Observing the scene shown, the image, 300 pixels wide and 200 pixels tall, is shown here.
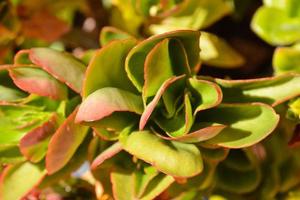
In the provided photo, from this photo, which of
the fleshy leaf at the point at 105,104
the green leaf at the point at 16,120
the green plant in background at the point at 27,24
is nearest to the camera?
the fleshy leaf at the point at 105,104

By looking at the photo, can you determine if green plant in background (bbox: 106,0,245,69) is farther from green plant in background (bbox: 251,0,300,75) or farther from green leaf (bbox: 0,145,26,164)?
green leaf (bbox: 0,145,26,164)

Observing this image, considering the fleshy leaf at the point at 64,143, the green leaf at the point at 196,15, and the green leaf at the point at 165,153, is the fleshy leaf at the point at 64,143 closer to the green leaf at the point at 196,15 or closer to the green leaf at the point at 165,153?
the green leaf at the point at 165,153

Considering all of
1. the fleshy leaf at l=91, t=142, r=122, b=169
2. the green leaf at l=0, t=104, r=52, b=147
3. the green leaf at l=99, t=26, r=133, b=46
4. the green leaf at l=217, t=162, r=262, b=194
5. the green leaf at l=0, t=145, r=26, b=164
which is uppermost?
the green leaf at l=99, t=26, r=133, b=46

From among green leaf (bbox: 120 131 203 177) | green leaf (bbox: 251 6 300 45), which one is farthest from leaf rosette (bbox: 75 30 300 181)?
green leaf (bbox: 251 6 300 45)

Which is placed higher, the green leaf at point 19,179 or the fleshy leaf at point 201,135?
the fleshy leaf at point 201,135

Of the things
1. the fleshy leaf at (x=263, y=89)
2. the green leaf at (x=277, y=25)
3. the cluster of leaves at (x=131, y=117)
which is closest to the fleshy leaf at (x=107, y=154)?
the cluster of leaves at (x=131, y=117)

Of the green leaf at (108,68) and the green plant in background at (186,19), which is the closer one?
the green leaf at (108,68)

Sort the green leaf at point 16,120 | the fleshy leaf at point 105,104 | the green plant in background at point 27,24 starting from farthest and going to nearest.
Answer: the green plant in background at point 27,24
the green leaf at point 16,120
the fleshy leaf at point 105,104

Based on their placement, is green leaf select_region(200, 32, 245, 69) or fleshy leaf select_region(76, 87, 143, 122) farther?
green leaf select_region(200, 32, 245, 69)
